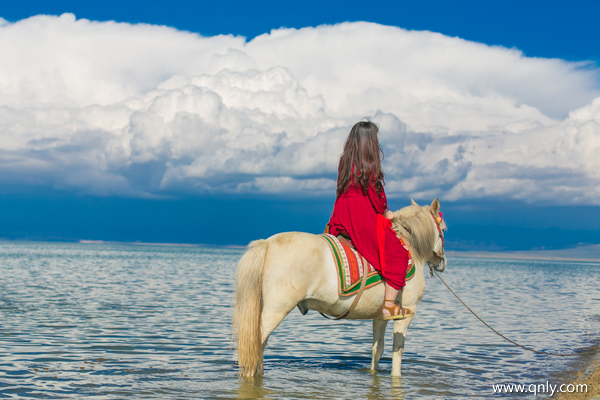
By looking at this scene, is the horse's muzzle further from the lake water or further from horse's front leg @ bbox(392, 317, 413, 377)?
the lake water

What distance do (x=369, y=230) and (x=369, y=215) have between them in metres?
0.21

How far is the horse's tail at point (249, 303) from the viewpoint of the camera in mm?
6719

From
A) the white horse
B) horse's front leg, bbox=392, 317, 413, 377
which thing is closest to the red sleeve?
the white horse

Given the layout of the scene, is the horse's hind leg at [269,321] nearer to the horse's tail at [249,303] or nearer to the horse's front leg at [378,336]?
the horse's tail at [249,303]

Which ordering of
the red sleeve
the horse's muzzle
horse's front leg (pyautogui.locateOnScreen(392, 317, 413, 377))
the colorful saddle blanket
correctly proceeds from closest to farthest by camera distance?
the colorful saddle blanket → the red sleeve → horse's front leg (pyautogui.locateOnScreen(392, 317, 413, 377)) → the horse's muzzle

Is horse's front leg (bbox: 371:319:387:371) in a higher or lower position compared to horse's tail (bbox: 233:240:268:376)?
lower

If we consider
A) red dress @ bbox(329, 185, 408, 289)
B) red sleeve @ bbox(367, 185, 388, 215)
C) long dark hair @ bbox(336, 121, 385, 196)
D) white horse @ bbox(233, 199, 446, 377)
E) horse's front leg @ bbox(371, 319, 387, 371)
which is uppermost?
long dark hair @ bbox(336, 121, 385, 196)

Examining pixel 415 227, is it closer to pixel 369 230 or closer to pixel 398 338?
pixel 369 230

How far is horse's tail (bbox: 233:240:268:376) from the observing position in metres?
6.72

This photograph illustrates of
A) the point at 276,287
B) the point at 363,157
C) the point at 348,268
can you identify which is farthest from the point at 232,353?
the point at 363,157

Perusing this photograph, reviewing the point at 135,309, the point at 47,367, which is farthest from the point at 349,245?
the point at 135,309

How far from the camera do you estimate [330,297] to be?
6.94 m

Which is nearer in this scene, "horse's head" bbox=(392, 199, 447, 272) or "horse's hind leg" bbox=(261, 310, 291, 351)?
"horse's hind leg" bbox=(261, 310, 291, 351)

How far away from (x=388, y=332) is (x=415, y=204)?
622 cm
